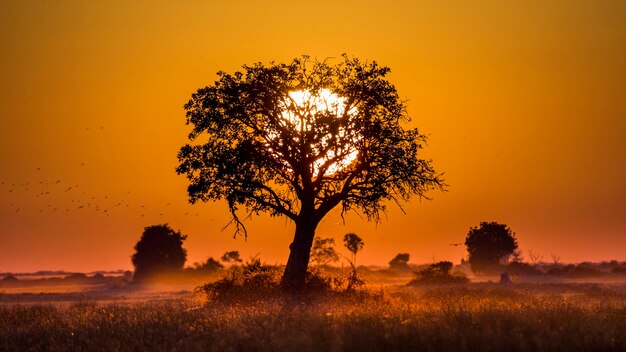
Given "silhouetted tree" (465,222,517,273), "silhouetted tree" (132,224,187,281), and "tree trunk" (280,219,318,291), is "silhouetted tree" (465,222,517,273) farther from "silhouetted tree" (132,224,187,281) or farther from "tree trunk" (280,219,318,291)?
"tree trunk" (280,219,318,291)

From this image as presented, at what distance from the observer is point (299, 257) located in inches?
1390

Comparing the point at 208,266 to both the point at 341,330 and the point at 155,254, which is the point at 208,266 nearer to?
the point at 155,254

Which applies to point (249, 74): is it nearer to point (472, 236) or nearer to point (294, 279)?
point (294, 279)

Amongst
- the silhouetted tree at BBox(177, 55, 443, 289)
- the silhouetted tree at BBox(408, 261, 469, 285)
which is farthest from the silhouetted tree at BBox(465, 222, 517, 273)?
the silhouetted tree at BBox(177, 55, 443, 289)

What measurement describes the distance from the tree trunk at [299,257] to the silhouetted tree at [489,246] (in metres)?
71.4

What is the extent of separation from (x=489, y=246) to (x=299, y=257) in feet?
243

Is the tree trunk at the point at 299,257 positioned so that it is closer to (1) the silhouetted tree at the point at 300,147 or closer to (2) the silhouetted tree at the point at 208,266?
(1) the silhouetted tree at the point at 300,147

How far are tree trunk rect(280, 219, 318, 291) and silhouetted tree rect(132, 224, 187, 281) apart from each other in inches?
2635

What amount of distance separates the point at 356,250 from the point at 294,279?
2716 inches

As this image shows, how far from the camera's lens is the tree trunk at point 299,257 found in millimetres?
34938

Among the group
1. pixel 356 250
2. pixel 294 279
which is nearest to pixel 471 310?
pixel 294 279

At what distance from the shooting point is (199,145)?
119 ft

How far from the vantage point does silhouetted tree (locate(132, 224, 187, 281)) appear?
9956cm

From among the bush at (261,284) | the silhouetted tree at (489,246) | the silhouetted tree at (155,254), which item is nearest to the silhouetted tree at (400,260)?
the silhouetted tree at (489,246)
